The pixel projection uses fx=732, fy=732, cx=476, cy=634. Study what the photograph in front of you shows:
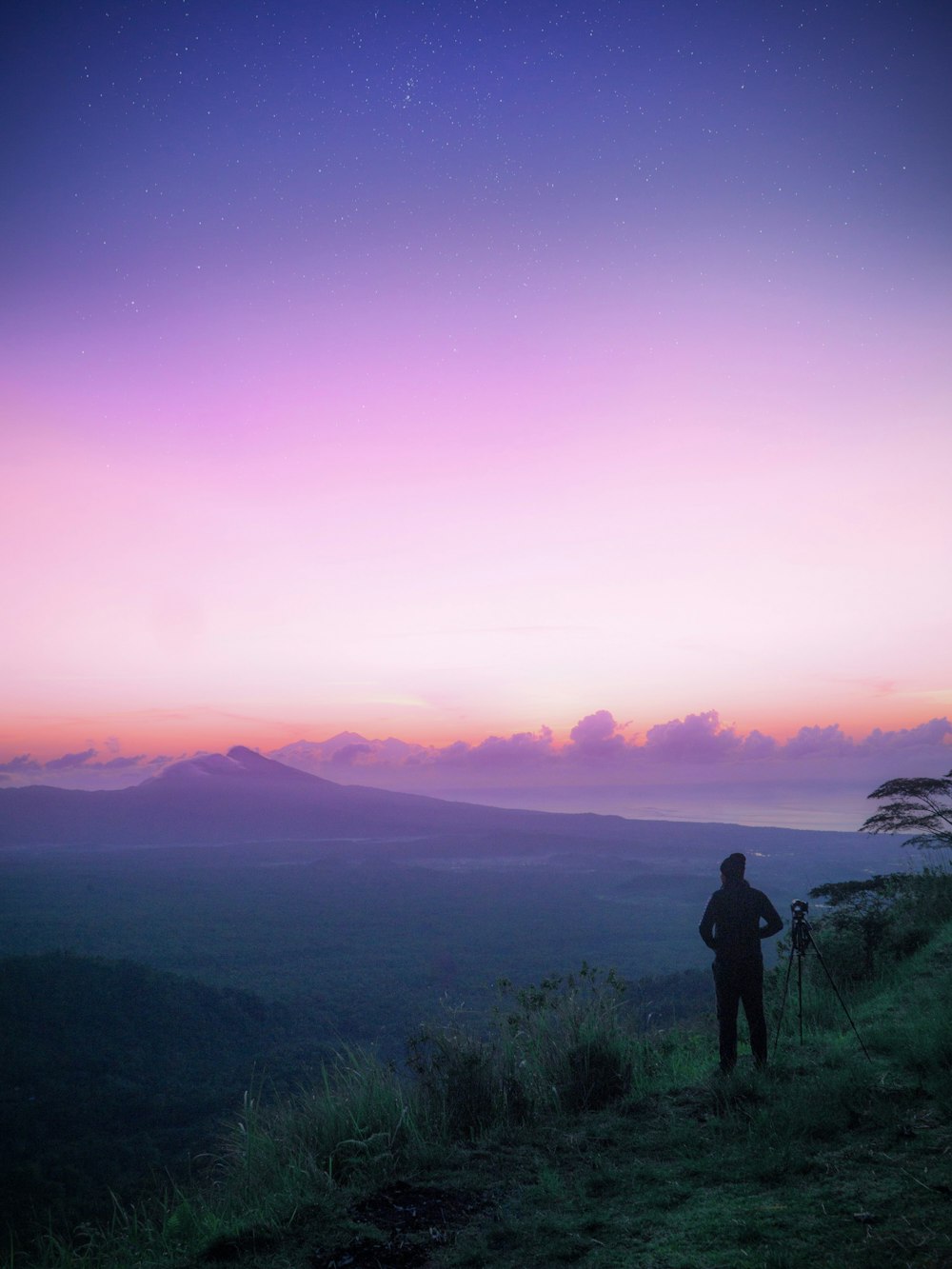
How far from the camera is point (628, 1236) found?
11.8 feet

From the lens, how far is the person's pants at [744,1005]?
616cm

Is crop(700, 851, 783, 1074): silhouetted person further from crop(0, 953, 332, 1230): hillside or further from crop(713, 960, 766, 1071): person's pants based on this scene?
crop(0, 953, 332, 1230): hillside

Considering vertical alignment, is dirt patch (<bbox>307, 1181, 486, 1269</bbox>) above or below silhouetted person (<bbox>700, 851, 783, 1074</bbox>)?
below

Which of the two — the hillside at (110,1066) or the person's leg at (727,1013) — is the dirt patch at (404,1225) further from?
the hillside at (110,1066)

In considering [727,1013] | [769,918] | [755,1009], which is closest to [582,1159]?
[727,1013]

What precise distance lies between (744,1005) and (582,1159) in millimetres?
2089

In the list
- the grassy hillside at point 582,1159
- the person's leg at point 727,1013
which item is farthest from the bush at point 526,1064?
the person's leg at point 727,1013

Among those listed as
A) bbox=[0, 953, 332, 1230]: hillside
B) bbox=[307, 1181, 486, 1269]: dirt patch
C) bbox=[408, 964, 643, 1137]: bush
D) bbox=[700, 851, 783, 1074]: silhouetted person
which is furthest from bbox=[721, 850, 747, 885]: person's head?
bbox=[0, 953, 332, 1230]: hillside

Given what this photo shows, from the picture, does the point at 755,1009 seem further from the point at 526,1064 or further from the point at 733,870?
the point at 526,1064

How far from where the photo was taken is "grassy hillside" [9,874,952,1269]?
3.52 metres

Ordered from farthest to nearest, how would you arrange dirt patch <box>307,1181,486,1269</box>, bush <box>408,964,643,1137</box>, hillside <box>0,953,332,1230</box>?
1. hillside <box>0,953,332,1230</box>
2. bush <box>408,964,643,1137</box>
3. dirt patch <box>307,1181,486,1269</box>

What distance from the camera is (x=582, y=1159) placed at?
15.7 feet

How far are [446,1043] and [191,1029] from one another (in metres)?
97.3

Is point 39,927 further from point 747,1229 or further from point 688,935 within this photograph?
point 747,1229
